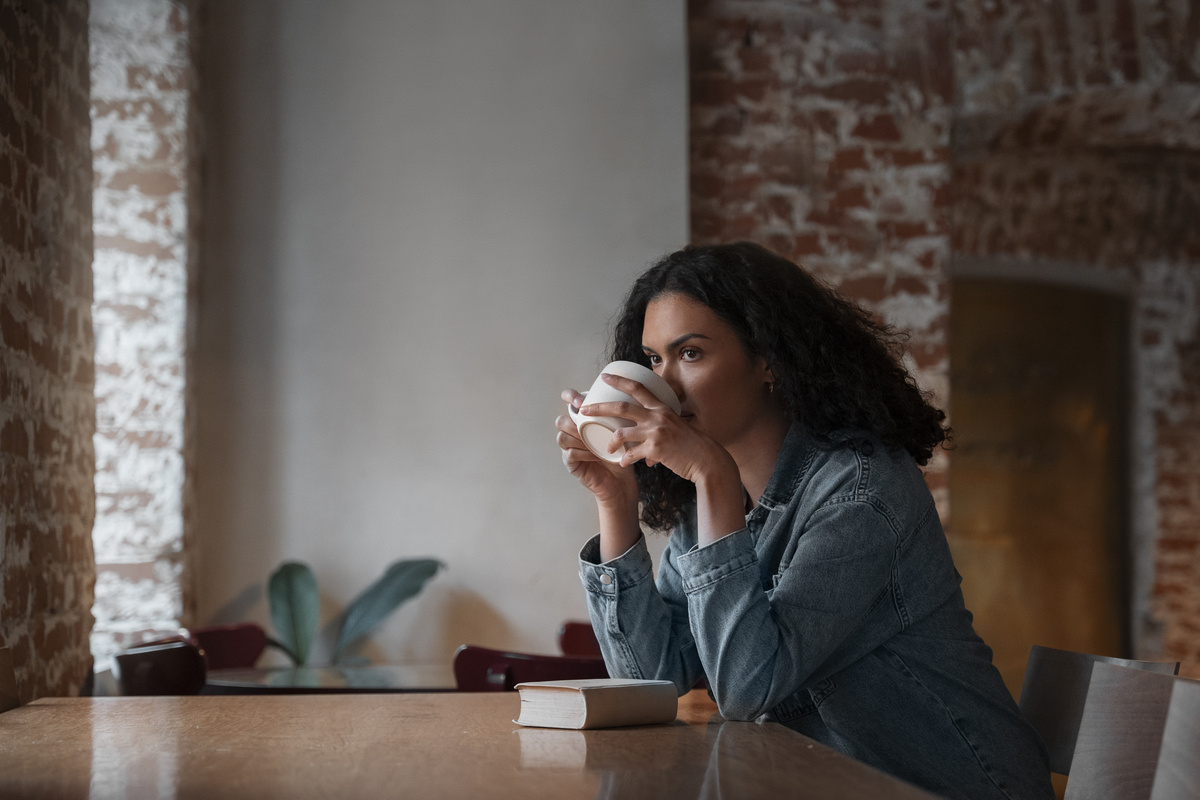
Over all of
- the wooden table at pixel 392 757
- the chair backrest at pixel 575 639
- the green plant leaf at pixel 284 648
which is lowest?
the green plant leaf at pixel 284 648

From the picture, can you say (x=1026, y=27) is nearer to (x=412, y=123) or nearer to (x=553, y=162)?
(x=553, y=162)

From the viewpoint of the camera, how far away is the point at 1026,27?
3.76 m

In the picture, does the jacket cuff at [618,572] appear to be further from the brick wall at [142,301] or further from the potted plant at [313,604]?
the brick wall at [142,301]

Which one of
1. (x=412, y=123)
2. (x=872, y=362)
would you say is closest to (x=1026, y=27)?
(x=412, y=123)

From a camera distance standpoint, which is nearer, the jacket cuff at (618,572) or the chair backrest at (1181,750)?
the chair backrest at (1181,750)

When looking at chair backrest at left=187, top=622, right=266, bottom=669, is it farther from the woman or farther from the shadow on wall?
the woman

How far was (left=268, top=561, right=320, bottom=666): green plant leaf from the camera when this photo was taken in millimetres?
3084

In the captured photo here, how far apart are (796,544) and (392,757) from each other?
64 centimetres

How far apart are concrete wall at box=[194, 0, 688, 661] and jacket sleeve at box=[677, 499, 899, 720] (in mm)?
2131

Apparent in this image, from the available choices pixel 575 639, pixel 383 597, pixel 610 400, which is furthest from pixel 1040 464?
pixel 610 400

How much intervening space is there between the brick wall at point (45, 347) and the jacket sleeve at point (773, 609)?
1272 mm

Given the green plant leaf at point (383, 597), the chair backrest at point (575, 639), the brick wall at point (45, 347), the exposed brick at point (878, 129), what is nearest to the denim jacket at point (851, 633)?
the brick wall at point (45, 347)

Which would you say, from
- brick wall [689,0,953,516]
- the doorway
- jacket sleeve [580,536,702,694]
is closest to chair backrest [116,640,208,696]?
jacket sleeve [580,536,702,694]

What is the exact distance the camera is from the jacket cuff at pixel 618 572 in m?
1.53
